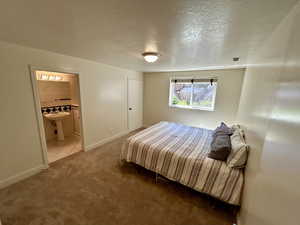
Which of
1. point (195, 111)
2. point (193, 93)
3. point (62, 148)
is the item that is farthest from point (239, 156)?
point (62, 148)

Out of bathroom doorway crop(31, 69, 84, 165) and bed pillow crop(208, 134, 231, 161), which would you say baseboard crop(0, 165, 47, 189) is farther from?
bed pillow crop(208, 134, 231, 161)

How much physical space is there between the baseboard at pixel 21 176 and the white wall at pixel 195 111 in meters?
3.42

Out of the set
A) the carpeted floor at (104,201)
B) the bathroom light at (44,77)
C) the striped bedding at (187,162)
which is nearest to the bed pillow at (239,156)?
the striped bedding at (187,162)

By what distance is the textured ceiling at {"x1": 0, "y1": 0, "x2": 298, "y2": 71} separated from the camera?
916 millimetres

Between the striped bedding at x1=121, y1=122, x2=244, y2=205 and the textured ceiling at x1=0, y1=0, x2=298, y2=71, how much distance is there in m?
1.63

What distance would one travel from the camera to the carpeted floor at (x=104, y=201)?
4.78 feet

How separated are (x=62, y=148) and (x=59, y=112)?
3.63 feet

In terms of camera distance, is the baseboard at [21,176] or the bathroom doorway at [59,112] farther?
the bathroom doorway at [59,112]

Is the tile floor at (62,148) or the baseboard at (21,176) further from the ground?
the baseboard at (21,176)

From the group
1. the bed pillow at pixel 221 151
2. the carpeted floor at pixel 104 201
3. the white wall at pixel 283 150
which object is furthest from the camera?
the bed pillow at pixel 221 151

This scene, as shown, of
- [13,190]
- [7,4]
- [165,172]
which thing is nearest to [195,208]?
Answer: [165,172]

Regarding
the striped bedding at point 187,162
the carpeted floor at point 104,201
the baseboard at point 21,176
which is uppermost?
the striped bedding at point 187,162

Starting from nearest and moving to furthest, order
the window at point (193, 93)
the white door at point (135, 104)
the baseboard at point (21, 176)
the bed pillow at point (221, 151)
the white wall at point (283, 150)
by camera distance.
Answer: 1. the white wall at point (283, 150)
2. the bed pillow at point (221, 151)
3. the baseboard at point (21, 176)
4. the window at point (193, 93)
5. the white door at point (135, 104)

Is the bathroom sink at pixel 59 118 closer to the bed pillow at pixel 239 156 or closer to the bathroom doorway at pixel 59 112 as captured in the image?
the bathroom doorway at pixel 59 112
